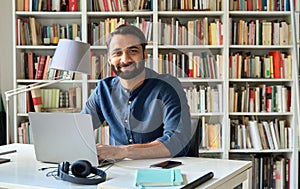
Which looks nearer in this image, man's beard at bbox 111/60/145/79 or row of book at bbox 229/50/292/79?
man's beard at bbox 111/60/145/79

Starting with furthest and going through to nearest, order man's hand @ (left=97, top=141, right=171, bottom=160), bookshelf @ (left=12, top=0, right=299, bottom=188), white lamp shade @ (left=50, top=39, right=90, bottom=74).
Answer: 1. bookshelf @ (left=12, top=0, right=299, bottom=188)
2. white lamp shade @ (left=50, top=39, right=90, bottom=74)
3. man's hand @ (left=97, top=141, right=171, bottom=160)

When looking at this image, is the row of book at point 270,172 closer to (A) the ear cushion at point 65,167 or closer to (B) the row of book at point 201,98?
(B) the row of book at point 201,98

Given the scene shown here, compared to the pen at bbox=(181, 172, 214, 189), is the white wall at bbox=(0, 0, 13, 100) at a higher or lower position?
higher

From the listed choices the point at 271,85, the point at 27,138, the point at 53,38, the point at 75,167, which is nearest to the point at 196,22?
the point at 271,85

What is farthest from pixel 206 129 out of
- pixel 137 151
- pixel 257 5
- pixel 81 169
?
pixel 257 5

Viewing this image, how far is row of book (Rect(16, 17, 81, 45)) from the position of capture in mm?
4000

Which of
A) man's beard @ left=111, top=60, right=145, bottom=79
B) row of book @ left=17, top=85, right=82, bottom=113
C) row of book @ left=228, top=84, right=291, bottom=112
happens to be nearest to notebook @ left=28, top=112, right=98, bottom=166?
man's beard @ left=111, top=60, right=145, bottom=79

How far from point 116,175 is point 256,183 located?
261 cm

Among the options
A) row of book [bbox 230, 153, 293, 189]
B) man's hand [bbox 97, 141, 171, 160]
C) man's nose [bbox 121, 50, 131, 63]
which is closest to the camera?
man's nose [bbox 121, 50, 131, 63]

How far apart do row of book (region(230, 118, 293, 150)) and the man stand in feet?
6.97

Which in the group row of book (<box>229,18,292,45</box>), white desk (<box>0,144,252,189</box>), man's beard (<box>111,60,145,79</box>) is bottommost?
white desk (<box>0,144,252,189</box>)

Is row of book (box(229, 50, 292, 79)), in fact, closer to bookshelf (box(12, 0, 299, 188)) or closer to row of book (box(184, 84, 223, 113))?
bookshelf (box(12, 0, 299, 188))

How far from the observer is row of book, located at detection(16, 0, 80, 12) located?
156 inches

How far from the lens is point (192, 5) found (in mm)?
3963
